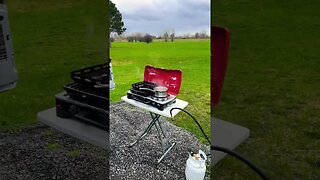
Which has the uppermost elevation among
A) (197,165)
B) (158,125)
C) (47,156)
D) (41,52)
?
(41,52)

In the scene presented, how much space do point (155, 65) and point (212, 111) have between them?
0.23 m

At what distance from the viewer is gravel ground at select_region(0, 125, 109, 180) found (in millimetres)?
1428

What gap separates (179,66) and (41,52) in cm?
156

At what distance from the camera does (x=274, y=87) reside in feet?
7.34

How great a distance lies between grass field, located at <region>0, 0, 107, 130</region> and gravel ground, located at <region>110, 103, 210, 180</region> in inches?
15.3

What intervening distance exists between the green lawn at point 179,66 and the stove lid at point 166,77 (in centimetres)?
1

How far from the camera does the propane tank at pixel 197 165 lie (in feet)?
3.15

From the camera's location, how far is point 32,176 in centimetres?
143

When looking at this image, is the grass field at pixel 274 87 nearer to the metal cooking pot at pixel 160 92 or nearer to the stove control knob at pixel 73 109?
the metal cooking pot at pixel 160 92

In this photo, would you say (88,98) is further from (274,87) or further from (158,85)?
(274,87)

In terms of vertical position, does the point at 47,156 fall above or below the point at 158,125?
below

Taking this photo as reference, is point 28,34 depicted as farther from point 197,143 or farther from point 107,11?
point 197,143

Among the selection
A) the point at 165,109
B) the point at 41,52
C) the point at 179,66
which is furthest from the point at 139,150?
the point at 41,52

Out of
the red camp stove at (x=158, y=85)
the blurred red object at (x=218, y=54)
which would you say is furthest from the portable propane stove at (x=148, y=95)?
the blurred red object at (x=218, y=54)
